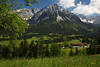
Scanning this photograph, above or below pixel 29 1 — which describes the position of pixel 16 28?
below

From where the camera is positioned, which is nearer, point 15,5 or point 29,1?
point 29,1

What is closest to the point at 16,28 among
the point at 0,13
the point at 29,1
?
the point at 0,13

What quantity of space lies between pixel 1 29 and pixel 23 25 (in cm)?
348

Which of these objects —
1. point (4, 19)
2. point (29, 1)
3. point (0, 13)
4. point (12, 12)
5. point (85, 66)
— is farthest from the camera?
point (12, 12)

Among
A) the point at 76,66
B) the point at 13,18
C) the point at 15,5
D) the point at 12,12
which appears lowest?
the point at 76,66

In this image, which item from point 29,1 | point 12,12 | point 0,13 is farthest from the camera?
point 12,12

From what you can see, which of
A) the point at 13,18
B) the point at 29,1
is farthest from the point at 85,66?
the point at 13,18

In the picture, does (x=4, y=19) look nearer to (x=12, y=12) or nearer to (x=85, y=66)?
(x=12, y=12)

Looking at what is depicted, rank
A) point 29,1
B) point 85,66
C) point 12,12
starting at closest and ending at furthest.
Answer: point 85,66, point 29,1, point 12,12

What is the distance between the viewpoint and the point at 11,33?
15.9 metres

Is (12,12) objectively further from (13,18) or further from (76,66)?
(76,66)

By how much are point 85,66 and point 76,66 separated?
388 mm

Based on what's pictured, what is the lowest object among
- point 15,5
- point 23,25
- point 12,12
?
point 23,25

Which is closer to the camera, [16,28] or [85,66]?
[85,66]
